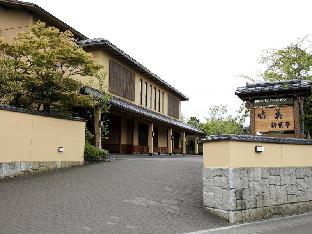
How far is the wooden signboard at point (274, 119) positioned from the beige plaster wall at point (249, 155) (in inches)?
38.5

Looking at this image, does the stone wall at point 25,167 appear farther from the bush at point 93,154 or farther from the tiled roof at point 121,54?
the tiled roof at point 121,54

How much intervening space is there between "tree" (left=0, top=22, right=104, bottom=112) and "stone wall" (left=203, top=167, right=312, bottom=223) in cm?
742

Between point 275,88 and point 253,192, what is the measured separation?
13.3 feet

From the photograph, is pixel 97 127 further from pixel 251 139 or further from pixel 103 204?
pixel 251 139

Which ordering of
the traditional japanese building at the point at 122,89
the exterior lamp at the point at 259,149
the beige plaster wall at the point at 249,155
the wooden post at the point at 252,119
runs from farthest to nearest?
1. the traditional japanese building at the point at 122,89
2. the wooden post at the point at 252,119
3. the exterior lamp at the point at 259,149
4. the beige plaster wall at the point at 249,155

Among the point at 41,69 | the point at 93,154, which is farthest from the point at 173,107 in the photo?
the point at 41,69

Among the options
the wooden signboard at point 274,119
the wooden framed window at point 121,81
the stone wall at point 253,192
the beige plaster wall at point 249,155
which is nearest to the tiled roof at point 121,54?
the wooden framed window at point 121,81

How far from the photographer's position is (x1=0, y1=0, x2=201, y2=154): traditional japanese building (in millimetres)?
18516

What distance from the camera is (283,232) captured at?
678 centimetres

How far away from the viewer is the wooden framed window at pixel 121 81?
850 inches

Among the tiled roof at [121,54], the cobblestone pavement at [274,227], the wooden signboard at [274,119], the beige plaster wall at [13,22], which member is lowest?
the cobblestone pavement at [274,227]

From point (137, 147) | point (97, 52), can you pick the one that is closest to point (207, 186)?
point (97, 52)

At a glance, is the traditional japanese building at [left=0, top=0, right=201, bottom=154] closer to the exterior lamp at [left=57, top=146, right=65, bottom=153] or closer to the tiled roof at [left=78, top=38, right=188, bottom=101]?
the tiled roof at [left=78, top=38, right=188, bottom=101]

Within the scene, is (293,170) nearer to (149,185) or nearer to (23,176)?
(149,185)
